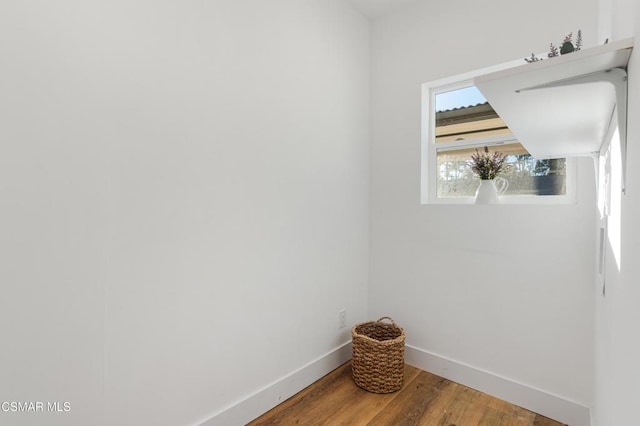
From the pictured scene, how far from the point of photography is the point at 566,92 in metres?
0.70

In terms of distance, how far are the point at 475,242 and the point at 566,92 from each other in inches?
59.7

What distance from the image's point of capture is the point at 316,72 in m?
2.14

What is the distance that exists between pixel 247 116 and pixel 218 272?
82 centimetres

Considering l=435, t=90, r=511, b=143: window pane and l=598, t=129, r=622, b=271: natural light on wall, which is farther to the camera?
l=435, t=90, r=511, b=143: window pane

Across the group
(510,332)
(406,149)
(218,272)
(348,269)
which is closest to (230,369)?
(218,272)

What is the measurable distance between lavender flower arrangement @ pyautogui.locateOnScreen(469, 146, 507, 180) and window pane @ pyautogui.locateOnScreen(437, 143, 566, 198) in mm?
56

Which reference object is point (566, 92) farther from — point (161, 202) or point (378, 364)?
point (378, 364)

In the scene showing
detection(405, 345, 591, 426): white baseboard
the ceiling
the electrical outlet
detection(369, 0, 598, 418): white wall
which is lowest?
detection(405, 345, 591, 426): white baseboard

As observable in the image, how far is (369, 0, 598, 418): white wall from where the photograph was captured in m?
1.73

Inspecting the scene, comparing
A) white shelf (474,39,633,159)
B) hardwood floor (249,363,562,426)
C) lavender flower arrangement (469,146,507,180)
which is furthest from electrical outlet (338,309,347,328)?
white shelf (474,39,633,159)

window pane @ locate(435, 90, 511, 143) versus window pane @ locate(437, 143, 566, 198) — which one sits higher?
window pane @ locate(435, 90, 511, 143)

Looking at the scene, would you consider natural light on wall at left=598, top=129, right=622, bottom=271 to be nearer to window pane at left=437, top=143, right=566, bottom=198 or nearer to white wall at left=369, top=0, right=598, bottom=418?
white wall at left=369, top=0, right=598, bottom=418

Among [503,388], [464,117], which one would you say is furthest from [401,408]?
[464,117]

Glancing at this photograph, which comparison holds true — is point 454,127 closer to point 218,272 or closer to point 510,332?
point 510,332
